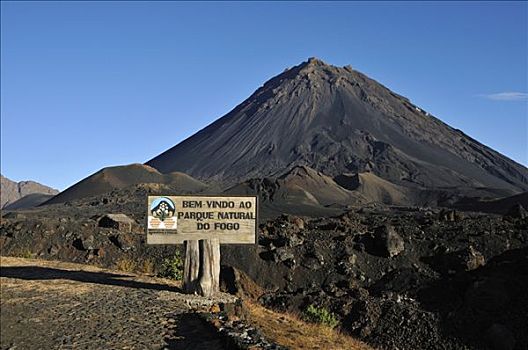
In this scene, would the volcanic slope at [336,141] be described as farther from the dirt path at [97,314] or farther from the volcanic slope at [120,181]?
the dirt path at [97,314]

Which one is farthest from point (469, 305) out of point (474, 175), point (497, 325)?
point (474, 175)

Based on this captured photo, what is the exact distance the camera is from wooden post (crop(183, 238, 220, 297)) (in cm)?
1273

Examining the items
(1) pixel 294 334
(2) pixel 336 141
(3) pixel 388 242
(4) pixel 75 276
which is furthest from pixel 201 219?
(2) pixel 336 141

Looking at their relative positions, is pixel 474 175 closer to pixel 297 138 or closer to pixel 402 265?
pixel 297 138

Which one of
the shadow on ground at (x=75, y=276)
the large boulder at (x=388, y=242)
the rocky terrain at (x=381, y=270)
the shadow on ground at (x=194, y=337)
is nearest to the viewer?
the shadow on ground at (x=194, y=337)

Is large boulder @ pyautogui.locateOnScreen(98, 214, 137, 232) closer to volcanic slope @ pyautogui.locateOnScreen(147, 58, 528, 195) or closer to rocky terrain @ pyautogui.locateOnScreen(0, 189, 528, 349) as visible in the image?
rocky terrain @ pyautogui.locateOnScreen(0, 189, 528, 349)

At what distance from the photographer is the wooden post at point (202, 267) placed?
12.7 metres

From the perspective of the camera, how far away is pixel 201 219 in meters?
13.5

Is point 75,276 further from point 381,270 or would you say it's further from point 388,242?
point 388,242

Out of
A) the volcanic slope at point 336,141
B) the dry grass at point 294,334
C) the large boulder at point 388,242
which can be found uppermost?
the volcanic slope at point 336,141

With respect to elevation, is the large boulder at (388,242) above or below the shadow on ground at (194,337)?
above

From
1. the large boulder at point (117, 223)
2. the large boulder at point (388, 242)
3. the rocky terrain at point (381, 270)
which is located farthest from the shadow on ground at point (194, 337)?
the large boulder at point (117, 223)

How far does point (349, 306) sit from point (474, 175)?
109804 mm

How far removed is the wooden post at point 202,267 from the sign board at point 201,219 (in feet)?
0.73
